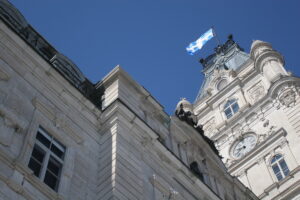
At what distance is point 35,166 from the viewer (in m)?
13.7

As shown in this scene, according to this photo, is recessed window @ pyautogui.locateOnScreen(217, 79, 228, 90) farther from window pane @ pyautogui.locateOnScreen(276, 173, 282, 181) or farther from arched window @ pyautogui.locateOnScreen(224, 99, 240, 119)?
window pane @ pyautogui.locateOnScreen(276, 173, 282, 181)

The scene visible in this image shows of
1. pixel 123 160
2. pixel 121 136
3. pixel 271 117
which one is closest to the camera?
pixel 123 160

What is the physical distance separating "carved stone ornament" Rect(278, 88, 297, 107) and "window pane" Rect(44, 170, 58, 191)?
73.9 feet

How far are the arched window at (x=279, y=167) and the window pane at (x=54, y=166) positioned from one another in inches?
736

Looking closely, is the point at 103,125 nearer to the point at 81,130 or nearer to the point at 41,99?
the point at 81,130

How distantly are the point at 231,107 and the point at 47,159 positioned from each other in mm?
27206

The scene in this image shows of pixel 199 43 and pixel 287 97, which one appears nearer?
pixel 287 97

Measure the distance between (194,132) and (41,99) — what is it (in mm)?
8105

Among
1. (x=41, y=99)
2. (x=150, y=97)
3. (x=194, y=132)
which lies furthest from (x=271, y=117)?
(x=41, y=99)

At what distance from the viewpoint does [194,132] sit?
22.3m

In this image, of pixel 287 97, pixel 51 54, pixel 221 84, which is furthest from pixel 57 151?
pixel 221 84

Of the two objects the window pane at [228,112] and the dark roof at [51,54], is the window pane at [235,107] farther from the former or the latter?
the dark roof at [51,54]

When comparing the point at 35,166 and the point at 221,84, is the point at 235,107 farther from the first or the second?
the point at 35,166

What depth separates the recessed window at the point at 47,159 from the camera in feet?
44.8
